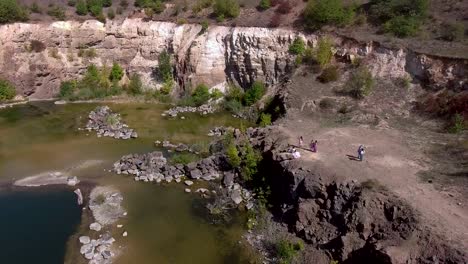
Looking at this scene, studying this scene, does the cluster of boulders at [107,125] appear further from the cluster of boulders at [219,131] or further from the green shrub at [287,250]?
the green shrub at [287,250]

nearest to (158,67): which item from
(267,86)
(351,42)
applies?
(267,86)

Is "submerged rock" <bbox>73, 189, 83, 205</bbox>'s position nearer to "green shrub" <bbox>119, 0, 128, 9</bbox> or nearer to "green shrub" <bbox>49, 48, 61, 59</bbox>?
"green shrub" <bbox>49, 48, 61, 59</bbox>

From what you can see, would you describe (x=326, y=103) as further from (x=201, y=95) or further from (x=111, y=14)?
(x=111, y=14)

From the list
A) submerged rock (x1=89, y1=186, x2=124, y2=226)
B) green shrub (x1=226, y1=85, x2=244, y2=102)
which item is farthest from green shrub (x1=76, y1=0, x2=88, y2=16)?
submerged rock (x1=89, y1=186, x2=124, y2=226)

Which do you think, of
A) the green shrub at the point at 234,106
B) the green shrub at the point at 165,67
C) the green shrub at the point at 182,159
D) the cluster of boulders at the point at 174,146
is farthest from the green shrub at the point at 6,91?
the green shrub at the point at 182,159

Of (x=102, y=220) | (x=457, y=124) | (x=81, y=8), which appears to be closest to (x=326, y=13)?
(x=457, y=124)
